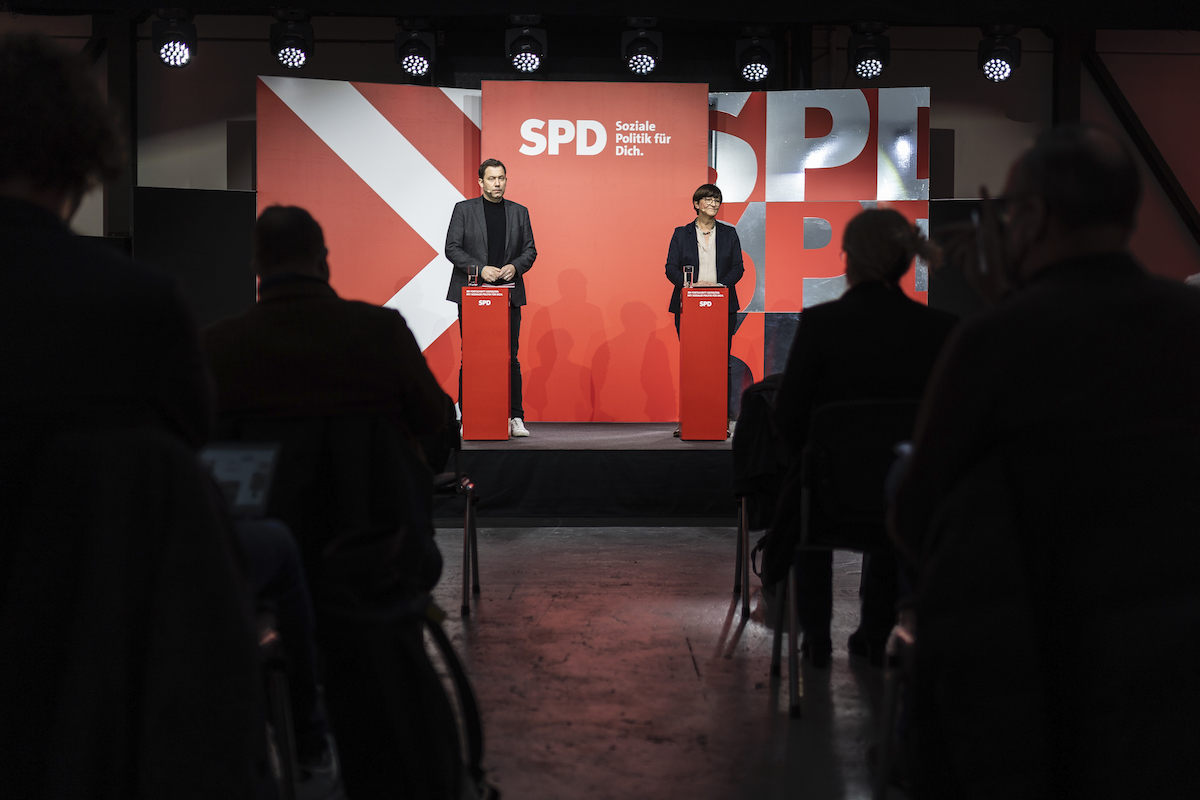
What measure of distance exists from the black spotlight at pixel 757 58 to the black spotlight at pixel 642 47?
2.55 ft

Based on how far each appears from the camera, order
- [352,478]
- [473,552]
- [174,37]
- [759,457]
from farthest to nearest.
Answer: [174,37] → [473,552] → [759,457] → [352,478]

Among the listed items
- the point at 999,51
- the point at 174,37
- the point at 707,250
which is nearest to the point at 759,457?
the point at 707,250

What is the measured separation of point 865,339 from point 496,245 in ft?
12.9

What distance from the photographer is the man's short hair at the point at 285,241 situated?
6.25ft

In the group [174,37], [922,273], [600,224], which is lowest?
[922,273]

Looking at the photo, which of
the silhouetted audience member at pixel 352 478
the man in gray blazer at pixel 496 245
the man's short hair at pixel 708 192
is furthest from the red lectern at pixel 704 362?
the silhouetted audience member at pixel 352 478

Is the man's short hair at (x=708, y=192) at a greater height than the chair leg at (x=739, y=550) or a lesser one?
greater

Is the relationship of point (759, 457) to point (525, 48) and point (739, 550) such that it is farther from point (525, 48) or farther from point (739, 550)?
point (525, 48)

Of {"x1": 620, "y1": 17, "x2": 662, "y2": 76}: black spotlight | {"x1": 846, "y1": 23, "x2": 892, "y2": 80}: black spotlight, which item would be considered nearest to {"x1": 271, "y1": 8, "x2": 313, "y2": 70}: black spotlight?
{"x1": 620, "y1": 17, "x2": 662, "y2": 76}: black spotlight

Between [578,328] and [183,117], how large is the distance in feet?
12.6

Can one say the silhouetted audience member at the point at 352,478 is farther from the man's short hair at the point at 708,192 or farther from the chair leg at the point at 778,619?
the man's short hair at the point at 708,192

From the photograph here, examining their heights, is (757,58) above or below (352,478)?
above

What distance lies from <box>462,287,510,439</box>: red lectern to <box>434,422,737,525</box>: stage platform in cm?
46

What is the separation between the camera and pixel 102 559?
1130mm
